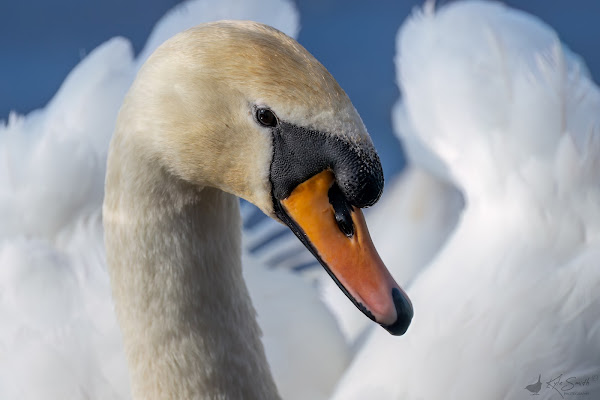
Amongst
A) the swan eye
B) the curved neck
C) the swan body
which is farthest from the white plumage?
the swan eye

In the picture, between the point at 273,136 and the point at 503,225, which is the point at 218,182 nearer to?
the point at 273,136

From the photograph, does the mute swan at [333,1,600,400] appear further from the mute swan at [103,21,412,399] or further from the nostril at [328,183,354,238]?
the nostril at [328,183,354,238]

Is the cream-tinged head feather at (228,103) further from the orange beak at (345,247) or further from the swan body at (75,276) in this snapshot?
the swan body at (75,276)

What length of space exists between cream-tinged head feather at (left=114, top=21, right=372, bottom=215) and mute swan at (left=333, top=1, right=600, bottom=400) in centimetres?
97

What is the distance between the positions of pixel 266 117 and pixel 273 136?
3 centimetres

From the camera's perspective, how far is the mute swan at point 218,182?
4.27 feet

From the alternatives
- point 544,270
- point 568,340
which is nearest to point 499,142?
point 544,270

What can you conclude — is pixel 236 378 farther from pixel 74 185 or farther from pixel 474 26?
pixel 474 26

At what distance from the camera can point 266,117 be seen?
4.33 ft

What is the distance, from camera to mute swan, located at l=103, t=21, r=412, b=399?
51.2 inches

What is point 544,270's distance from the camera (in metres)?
2.33

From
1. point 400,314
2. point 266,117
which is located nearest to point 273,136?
point 266,117

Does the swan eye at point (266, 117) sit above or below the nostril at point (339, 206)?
above

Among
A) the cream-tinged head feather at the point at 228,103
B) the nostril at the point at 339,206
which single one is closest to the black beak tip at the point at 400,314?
the nostril at the point at 339,206
